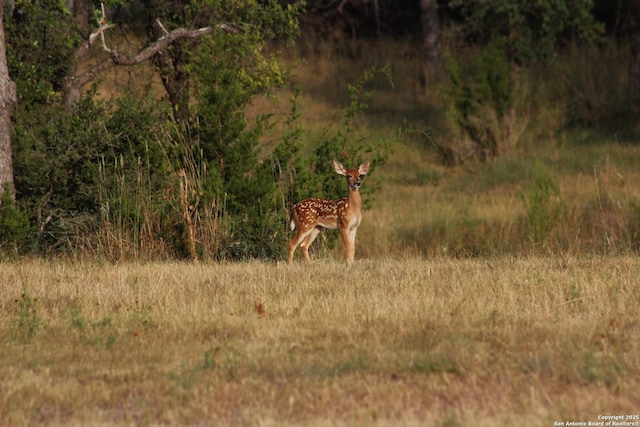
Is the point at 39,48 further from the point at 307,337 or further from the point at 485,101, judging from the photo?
the point at 485,101

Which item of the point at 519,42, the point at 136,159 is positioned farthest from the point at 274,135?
the point at 136,159

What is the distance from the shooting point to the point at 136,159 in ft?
52.3

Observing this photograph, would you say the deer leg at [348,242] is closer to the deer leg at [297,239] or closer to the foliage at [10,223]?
the deer leg at [297,239]

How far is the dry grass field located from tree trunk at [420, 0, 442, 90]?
20.4 m

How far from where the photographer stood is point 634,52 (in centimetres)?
2769

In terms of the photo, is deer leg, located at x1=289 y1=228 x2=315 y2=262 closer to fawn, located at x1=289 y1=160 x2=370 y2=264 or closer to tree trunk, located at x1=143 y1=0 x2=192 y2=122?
fawn, located at x1=289 y1=160 x2=370 y2=264

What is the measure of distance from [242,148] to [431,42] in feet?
57.9

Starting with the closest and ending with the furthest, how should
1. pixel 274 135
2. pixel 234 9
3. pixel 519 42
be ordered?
pixel 234 9
pixel 274 135
pixel 519 42

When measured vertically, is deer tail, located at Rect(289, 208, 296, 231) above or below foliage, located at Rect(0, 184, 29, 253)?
below

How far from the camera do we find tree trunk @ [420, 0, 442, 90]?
31797 millimetres

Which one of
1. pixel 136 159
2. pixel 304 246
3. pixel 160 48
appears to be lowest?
pixel 304 246

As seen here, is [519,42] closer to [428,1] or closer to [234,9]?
[428,1]

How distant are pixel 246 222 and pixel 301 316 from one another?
19.4 feet

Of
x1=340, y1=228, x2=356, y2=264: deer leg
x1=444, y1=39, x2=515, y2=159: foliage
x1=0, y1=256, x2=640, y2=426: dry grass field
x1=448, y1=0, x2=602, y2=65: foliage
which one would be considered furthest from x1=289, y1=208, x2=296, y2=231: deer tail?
x1=448, y1=0, x2=602, y2=65: foliage
